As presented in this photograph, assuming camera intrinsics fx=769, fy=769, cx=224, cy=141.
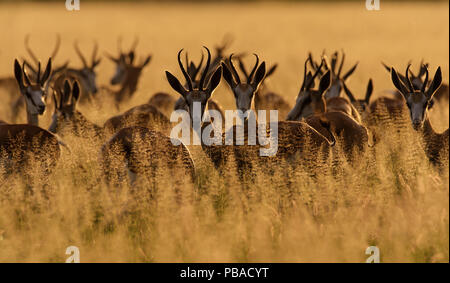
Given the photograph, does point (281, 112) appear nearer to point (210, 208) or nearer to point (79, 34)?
point (210, 208)

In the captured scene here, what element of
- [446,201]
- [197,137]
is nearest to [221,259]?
[446,201]

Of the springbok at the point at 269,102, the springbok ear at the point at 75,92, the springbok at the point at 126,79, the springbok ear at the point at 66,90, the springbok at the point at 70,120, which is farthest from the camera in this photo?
the springbok at the point at 126,79

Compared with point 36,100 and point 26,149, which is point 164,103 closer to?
point 36,100

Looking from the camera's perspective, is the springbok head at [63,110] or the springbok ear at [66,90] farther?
the springbok ear at [66,90]

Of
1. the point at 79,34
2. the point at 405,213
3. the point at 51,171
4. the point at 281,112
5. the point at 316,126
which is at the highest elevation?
the point at 79,34

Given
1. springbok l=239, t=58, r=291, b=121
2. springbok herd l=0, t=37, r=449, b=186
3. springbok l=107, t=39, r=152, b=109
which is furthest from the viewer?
springbok l=107, t=39, r=152, b=109

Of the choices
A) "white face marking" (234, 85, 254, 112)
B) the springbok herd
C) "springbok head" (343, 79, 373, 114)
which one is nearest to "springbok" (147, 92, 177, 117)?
the springbok herd

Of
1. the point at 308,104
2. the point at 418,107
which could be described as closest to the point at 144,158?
the point at 308,104

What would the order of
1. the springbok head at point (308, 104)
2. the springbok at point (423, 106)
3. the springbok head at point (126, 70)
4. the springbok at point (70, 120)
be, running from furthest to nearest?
the springbok head at point (126, 70)
the springbok at point (70, 120)
the springbok head at point (308, 104)
the springbok at point (423, 106)

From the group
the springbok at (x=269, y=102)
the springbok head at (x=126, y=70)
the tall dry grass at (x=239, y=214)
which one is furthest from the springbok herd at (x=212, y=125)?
the springbok head at (x=126, y=70)

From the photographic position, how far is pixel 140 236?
7684mm

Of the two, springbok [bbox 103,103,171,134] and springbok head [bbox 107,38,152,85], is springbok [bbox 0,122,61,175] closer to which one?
springbok [bbox 103,103,171,134]

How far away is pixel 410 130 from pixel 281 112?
116 inches

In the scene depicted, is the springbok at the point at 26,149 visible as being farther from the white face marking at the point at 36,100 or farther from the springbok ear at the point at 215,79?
the springbok ear at the point at 215,79
